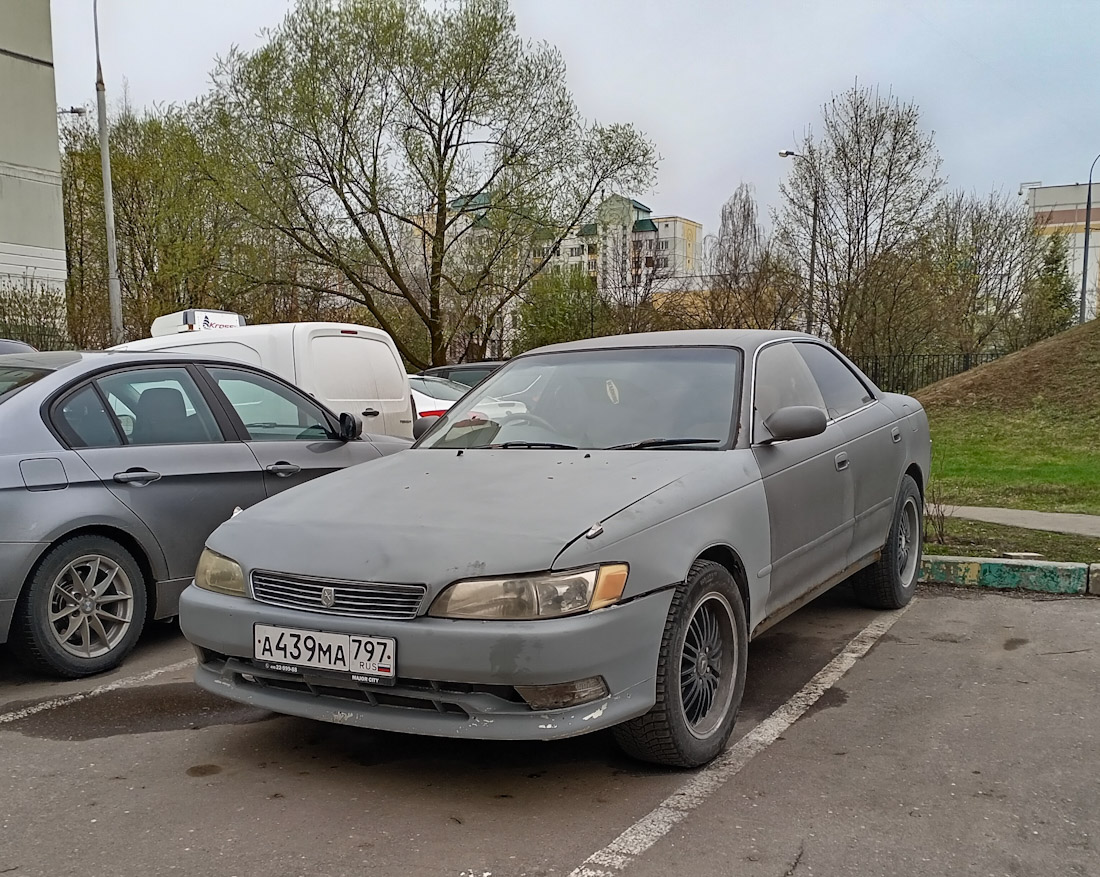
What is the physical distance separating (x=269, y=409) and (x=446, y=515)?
3.04 m

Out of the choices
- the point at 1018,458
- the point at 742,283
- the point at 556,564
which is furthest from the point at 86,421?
the point at 742,283

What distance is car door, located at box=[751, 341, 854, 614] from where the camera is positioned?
4.21 m

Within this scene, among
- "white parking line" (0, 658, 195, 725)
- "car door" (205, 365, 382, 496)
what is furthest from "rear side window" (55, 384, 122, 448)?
"white parking line" (0, 658, 195, 725)

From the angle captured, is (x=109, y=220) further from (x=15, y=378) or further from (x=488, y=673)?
(x=488, y=673)

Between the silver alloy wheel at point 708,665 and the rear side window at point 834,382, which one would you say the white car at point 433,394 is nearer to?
the rear side window at point 834,382

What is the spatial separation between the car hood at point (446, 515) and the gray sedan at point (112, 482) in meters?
Result: 1.27

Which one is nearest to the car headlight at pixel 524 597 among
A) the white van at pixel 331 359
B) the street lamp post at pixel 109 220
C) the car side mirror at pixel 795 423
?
the car side mirror at pixel 795 423

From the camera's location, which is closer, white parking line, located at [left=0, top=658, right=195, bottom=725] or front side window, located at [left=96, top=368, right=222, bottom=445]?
white parking line, located at [left=0, top=658, right=195, bottom=725]

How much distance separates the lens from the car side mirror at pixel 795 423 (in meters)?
4.21

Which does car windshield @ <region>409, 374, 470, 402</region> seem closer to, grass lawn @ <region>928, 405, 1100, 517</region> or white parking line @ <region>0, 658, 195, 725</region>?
grass lawn @ <region>928, 405, 1100, 517</region>

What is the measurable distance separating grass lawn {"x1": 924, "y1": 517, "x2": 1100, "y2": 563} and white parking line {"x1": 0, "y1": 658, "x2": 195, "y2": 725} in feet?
16.1

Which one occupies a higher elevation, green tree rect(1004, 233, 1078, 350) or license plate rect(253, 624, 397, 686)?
green tree rect(1004, 233, 1078, 350)

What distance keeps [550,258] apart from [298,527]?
2532 cm

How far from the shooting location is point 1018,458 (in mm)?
13883
